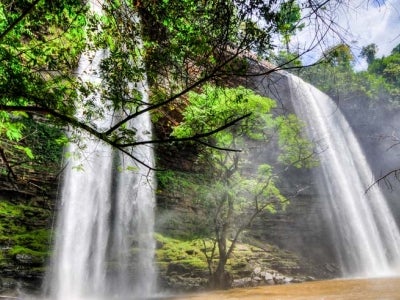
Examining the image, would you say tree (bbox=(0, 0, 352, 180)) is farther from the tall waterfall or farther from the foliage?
the foliage

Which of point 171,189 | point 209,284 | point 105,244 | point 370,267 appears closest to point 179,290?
point 209,284

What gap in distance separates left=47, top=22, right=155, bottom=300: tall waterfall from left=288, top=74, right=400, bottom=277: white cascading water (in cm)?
934

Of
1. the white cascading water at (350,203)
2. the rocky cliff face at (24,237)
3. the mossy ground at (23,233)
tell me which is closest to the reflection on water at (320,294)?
the rocky cliff face at (24,237)

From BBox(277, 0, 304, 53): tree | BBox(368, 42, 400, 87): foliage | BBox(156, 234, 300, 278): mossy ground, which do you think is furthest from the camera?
BBox(368, 42, 400, 87): foliage

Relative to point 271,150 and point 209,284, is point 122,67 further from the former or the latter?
point 271,150

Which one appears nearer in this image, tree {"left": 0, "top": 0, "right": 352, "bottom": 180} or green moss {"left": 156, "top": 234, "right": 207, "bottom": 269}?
tree {"left": 0, "top": 0, "right": 352, "bottom": 180}

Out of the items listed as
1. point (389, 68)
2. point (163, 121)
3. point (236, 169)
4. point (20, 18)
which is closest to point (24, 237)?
point (163, 121)

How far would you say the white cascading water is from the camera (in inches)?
618

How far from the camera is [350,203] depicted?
56.6ft

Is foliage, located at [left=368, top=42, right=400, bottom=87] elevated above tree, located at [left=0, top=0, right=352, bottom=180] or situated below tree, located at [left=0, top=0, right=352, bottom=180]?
above

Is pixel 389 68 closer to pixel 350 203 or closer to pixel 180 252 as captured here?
pixel 350 203

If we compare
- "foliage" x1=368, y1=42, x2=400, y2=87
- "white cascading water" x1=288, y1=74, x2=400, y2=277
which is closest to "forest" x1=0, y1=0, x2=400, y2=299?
"white cascading water" x1=288, y1=74, x2=400, y2=277

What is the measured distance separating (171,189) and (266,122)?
193 inches

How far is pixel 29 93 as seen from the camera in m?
2.88
